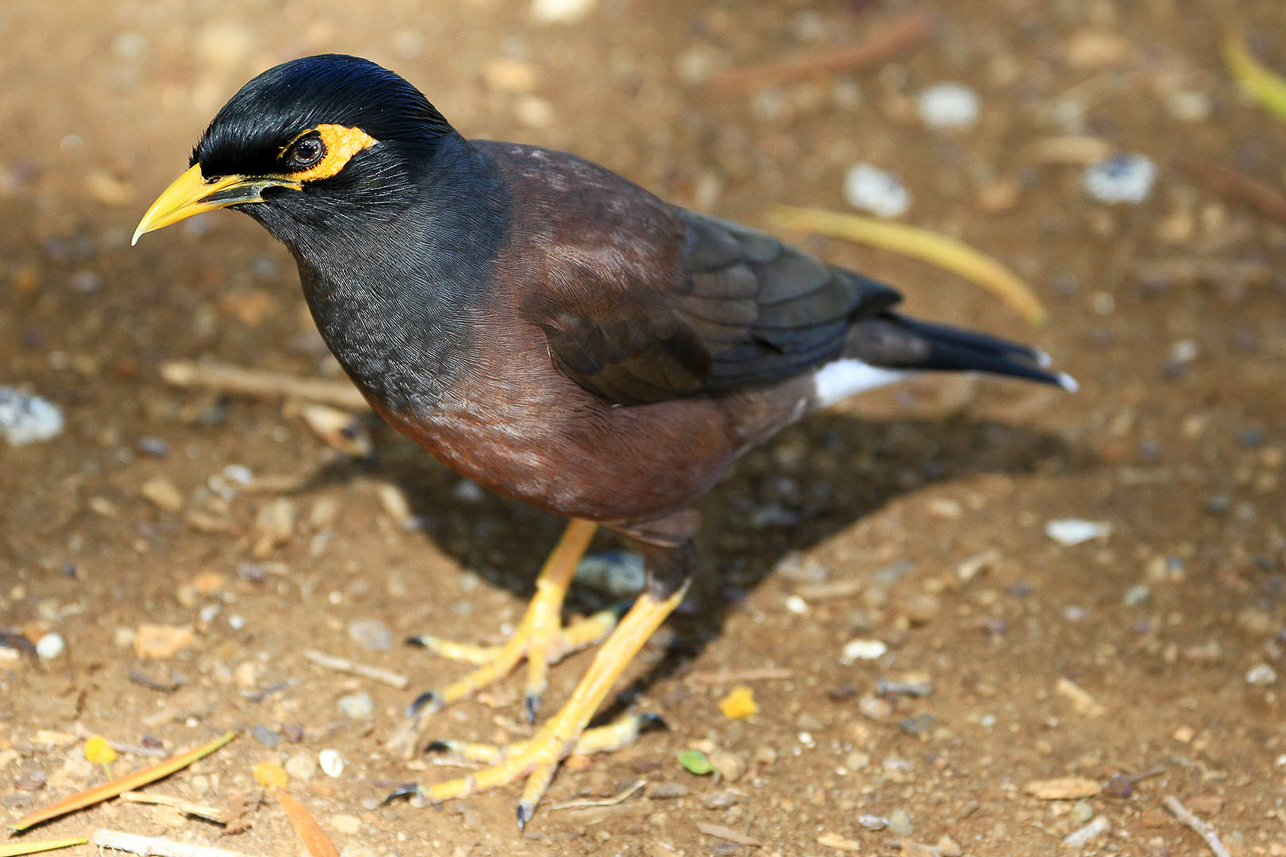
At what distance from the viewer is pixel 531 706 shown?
4.24 meters

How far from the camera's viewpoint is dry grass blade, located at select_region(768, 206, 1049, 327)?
6012 millimetres

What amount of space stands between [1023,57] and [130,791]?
622 centimetres

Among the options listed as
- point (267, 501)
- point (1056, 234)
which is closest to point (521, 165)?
point (267, 501)

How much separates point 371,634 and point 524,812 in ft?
3.09

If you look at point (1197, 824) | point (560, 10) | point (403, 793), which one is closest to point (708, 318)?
point (403, 793)

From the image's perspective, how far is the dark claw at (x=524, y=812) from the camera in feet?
12.3

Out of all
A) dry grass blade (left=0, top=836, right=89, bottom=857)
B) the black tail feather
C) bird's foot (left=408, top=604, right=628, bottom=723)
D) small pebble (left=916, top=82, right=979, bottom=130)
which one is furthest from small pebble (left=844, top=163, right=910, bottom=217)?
dry grass blade (left=0, top=836, right=89, bottom=857)

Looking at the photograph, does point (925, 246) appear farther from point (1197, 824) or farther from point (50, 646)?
point (50, 646)

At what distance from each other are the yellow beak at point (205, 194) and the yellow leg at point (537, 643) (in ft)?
5.31

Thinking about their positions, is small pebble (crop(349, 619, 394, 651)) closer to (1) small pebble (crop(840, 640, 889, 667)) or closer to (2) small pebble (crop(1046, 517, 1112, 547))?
(1) small pebble (crop(840, 640, 889, 667))

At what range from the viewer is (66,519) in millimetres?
4344

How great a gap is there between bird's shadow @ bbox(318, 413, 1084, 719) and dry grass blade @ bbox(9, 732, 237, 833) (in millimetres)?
1278

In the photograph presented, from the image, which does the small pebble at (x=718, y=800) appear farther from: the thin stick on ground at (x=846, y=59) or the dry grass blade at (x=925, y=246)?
the thin stick on ground at (x=846, y=59)

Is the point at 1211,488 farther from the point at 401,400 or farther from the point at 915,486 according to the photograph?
the point at 401,400
